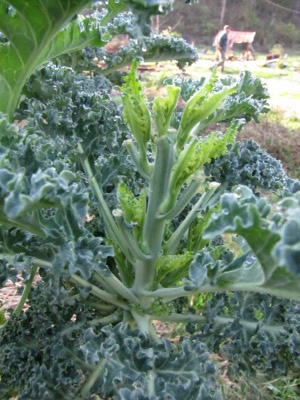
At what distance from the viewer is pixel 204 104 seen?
3.58ft

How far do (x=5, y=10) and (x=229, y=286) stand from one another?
0.88 metres

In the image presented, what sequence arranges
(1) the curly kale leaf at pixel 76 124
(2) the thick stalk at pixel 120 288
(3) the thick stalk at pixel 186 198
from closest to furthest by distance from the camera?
(3) the thick stalk at pixel 186 198
(2) the thick stalk at pixel 120 288
(1) the curly kale leaf at pixel 76 124

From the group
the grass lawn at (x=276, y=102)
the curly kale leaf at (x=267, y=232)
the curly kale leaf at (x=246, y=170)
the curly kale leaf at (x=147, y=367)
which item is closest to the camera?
the curly kale leaf at (x=267, y=232)

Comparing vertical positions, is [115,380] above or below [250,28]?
above

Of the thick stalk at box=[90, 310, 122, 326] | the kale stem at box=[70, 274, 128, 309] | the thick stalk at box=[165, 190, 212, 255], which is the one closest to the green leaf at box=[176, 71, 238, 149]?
the thick stalk at box=[165, 190, 212, 255]

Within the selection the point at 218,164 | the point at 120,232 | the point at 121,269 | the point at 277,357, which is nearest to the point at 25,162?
the point at 120,232

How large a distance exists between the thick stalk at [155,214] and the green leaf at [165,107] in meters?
0.04

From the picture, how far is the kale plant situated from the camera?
3.13 ft

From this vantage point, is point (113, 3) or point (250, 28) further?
point (250, 28)

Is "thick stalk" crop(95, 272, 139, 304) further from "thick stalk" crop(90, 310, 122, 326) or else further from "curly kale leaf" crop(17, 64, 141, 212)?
"curly kale leaf" crop(17, 64, 141, 212)

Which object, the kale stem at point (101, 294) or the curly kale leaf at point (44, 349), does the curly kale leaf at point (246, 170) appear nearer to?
the kale stem at point (101, 294)

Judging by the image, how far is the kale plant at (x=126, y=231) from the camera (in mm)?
955

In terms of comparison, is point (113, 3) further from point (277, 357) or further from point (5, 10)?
point (277, 357)

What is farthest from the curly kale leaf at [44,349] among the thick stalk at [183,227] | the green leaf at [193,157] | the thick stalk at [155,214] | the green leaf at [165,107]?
the green leaf at [165,107]
